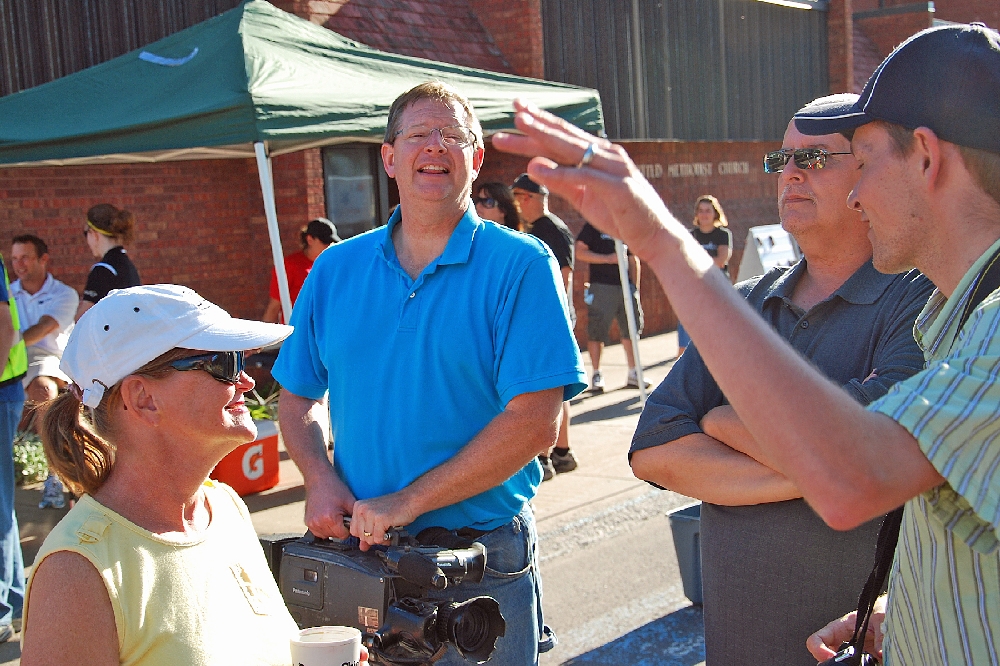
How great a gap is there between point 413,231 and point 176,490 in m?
1.00

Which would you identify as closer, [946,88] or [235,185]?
[946,88]

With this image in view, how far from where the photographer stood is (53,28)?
9.21 meters

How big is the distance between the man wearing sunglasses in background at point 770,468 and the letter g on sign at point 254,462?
4704 millimetres

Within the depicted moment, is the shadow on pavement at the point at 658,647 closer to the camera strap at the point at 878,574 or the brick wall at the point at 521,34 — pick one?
the camera strap at the point at 878,574

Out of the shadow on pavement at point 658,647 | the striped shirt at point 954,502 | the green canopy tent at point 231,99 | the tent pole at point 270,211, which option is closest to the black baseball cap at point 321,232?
the green canopy tent at point 231,99

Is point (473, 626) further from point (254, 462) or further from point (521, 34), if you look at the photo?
point (521, 34)

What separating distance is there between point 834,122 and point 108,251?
5462 mm

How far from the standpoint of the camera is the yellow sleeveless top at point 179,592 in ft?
6.67

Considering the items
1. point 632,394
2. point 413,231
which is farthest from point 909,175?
point 632,394

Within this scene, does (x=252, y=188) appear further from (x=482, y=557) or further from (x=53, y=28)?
(x=482, y=557)

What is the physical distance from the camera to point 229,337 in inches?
93.5

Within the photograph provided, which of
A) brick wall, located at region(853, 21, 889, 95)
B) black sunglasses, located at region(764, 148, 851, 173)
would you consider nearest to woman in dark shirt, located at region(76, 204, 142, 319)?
black sunglasses, located at region(764, 148, 851, 173)

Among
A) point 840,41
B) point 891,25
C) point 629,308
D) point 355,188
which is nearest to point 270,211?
point 629,308

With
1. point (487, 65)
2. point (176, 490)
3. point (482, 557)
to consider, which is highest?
point (487, 65)
